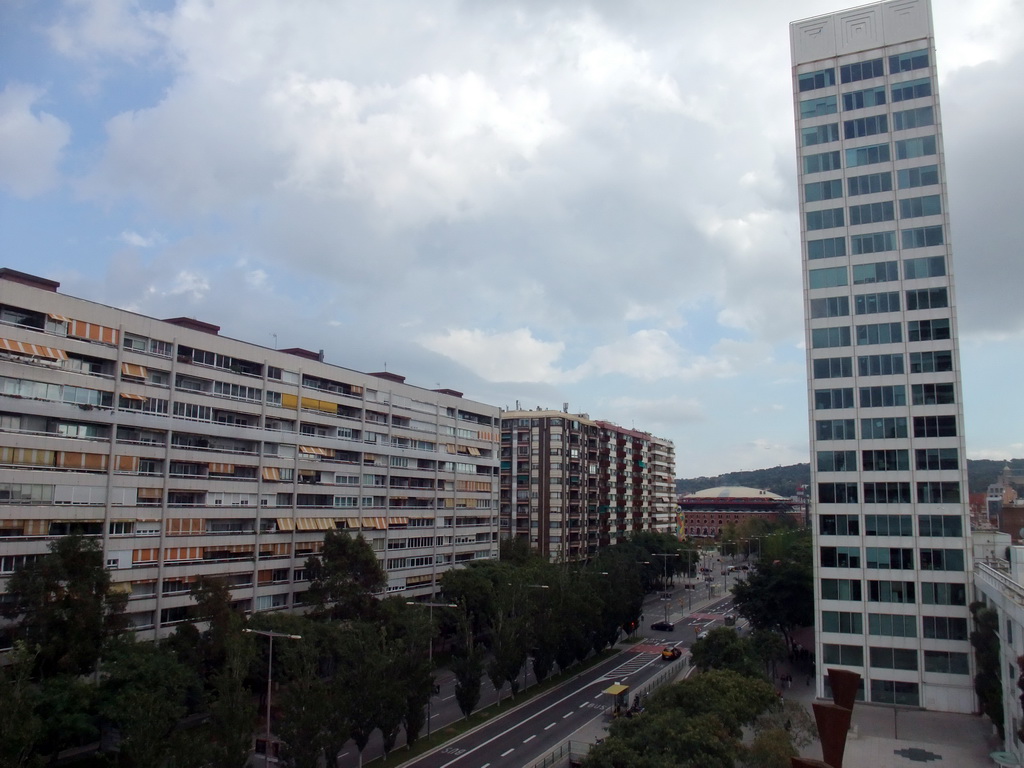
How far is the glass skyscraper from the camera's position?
59.9m

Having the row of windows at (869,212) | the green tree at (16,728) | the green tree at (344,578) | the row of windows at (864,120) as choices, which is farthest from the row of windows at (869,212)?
the green tree at (16,728)

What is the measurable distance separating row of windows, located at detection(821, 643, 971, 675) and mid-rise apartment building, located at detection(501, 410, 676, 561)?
66444 millimetres

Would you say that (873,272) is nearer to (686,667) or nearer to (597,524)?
(686,667)

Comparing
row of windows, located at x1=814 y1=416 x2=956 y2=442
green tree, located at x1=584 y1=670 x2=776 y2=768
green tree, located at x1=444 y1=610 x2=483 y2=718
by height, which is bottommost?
green tree, located at x1=444 y1=610 x2=483 y2=718

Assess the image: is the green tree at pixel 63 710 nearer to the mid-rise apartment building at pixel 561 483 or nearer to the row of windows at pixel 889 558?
the row of windows at pixel 889 558

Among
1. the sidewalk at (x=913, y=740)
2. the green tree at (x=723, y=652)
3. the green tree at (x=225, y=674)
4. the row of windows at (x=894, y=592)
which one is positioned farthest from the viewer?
the row of windows at (x=894, y=592)

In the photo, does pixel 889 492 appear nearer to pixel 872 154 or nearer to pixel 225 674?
pixel 872 154

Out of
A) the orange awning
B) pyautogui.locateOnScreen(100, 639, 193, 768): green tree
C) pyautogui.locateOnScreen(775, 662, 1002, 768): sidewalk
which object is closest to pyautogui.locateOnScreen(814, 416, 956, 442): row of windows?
pyautogui.locateOnScreen(775, 662, 1002, 768): sidewalk

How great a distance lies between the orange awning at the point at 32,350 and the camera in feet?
160

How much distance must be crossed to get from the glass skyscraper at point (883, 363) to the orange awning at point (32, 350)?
5803 cm

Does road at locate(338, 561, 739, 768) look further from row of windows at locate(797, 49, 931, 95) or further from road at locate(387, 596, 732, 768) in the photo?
row of windows at locate(797, 49, 931, 95)

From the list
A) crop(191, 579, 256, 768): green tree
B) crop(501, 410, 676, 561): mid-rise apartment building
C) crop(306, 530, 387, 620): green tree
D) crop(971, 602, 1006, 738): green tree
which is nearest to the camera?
crop(191, 579, 256, 768): green tree

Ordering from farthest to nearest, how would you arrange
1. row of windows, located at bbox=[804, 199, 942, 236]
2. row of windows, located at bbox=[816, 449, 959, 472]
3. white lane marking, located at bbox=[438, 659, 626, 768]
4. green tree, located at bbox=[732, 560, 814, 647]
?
green tree, located at bbox=[732, 560, 814, 647], row of windows, located at bbox=[804, 199, 942, 236], row of windows, located at bbox=[816, 449, 959, 472], white lane marking, located at bbox=[438, 659, 626, 768]

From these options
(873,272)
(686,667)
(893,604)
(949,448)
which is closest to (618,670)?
(686,667)
